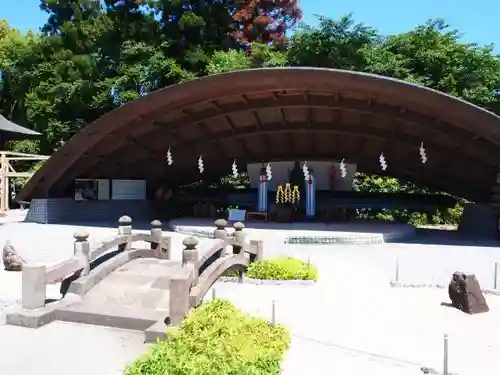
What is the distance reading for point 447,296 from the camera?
8352mm

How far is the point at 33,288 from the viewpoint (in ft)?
21.9

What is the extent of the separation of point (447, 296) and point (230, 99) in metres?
10.2

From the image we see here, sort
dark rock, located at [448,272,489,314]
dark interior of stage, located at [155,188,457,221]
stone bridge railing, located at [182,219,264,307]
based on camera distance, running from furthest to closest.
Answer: dark interior of stage, located at [155,188,457,221], dark rock, located at [448,272,489,314], stone bridge railing, located at [182,219,264,307]

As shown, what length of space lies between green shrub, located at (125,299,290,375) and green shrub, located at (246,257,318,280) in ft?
12.1

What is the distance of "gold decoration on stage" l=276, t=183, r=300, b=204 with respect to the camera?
20.2 meters

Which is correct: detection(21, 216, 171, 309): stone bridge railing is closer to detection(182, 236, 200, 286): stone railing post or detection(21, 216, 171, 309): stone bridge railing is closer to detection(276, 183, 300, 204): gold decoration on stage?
detection(182, 236, 200, 286): stone railing post

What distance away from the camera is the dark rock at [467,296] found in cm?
735

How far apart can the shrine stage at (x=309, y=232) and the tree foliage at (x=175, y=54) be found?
34.2 ft

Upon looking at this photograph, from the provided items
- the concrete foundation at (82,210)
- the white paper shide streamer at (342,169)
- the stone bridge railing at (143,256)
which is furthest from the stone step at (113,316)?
the white paper shide streamer at (342,169)

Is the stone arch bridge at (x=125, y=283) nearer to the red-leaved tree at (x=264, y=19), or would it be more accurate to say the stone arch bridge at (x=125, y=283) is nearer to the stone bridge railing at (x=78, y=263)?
the stone bridge railing at (x=78, y=263)

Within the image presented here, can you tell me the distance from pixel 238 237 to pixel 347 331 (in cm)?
364

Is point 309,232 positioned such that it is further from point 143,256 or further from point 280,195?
point 143,256

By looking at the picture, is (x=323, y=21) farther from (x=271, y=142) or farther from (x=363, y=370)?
(x=363, y=370)

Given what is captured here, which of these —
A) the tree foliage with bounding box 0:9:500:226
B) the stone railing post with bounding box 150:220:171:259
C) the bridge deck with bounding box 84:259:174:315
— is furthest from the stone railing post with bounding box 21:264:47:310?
the tree foliage with bounding box 0:9:500:226
